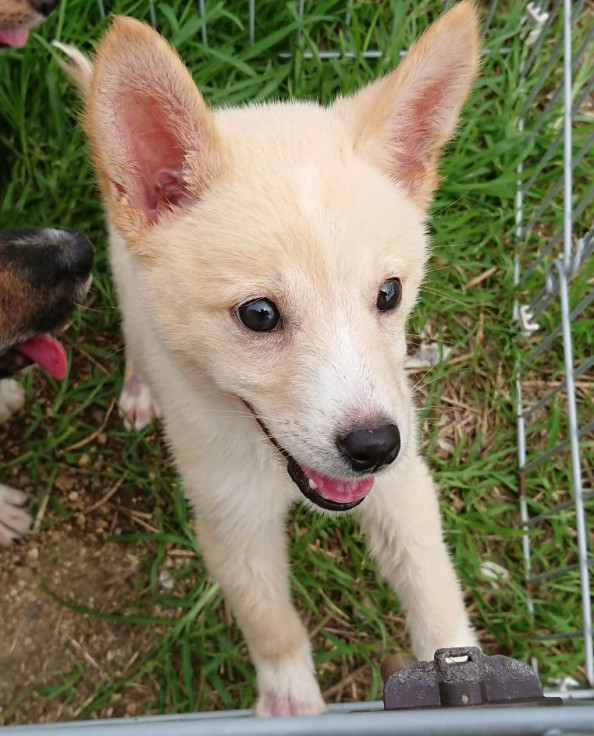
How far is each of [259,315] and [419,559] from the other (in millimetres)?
1054

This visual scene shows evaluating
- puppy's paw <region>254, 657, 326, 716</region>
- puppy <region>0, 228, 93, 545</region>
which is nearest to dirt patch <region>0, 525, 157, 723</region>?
puppy's paw <region>254, 657, 326, 716</region>

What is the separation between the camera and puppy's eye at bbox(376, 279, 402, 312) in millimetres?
1630

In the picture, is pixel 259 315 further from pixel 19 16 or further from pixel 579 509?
pixel 19 16

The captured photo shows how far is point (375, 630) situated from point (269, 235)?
178 centimetres

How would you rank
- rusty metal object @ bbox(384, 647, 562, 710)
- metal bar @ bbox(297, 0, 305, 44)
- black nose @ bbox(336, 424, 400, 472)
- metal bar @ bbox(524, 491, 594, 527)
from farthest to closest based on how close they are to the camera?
metal bar @ bbox(297, 0, 305, 44) → metal bar @ bbox(524, 491, 594, 527) → black nose @ bbox(336, 424, 400, 472) → rusty metal object @ bbox(384, 647, 562, 710)

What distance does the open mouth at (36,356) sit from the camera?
93.2 inches

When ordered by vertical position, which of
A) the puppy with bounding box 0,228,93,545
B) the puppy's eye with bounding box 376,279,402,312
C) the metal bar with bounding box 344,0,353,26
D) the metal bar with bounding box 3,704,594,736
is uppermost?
the metal bar with bounding box 344,0,353,26

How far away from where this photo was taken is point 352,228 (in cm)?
152

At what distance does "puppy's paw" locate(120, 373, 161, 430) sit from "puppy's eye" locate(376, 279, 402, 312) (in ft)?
5.01

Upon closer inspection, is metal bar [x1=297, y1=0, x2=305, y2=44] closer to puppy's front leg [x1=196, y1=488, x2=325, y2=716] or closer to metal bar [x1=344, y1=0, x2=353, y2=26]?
metal bar [x1=344, y1=0, x2=353, y2=26]

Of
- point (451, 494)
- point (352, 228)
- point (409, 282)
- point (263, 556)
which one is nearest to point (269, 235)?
point (352, 228)

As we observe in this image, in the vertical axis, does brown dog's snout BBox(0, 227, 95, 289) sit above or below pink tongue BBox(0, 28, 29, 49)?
below

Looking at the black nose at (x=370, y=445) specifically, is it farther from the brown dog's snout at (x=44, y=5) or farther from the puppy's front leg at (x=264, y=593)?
the brown dog's snout at (x=44, y=5)

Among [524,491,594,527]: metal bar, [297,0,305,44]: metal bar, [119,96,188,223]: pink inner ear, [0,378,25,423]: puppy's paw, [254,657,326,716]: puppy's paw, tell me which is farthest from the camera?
[297,0,305,44]: metal bar
